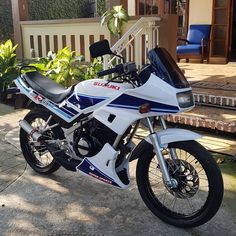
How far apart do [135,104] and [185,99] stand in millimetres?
352

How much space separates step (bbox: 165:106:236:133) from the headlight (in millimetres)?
1740

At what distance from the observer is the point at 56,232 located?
2670 mm

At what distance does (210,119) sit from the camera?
172 inches

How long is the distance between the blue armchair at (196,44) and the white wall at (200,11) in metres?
0.34

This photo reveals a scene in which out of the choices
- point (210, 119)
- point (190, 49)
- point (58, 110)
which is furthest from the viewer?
point (190, 49)

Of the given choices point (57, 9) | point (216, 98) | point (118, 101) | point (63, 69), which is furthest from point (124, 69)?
point (57, 9)

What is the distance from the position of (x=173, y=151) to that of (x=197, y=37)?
257 inches

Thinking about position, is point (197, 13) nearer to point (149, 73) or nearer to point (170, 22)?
point (170, 22)

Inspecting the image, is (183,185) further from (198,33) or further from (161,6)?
(161,6)

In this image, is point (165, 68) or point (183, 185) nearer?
point (165, 68)

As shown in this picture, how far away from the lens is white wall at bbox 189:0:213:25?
884 centimetres

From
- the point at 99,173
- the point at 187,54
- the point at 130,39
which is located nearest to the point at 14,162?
the point at 99,173

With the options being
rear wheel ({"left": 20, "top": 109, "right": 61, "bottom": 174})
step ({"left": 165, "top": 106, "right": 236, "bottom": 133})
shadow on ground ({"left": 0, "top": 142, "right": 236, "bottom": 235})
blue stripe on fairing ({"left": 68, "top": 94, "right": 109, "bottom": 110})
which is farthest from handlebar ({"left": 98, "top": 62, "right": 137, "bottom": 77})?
step ({"left": 165, "top": 106, "right": 236, "bottom": 133})

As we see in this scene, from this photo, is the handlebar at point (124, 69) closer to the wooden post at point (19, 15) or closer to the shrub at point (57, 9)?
the wooden post at point (19, 15)
